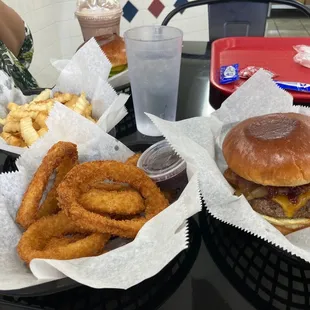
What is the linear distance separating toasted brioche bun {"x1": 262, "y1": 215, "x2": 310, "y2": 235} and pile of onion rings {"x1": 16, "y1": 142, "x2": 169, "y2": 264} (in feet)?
1.01

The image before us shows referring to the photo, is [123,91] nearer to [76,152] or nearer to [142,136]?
[142,136]

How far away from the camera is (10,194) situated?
0.86 meters

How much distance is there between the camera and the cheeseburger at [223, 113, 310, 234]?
0.90 metres

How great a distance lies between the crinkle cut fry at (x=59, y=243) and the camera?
0.71 meters

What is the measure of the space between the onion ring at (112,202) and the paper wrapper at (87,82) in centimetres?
40

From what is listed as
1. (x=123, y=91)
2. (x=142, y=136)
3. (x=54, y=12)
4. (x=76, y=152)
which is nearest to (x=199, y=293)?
(x=76, y=152)

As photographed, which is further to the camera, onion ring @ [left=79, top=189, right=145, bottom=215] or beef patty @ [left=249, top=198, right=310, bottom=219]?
beef patty @ [left=249, top=198, right=310, bottom=219]

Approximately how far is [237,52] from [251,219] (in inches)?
42.8

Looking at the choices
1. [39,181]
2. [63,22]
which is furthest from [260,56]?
[63,22]

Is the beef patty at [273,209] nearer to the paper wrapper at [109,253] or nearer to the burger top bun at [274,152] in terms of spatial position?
the burger top bun at [274,152]

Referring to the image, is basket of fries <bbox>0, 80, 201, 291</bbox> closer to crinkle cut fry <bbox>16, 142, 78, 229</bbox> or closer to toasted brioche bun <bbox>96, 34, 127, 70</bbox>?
crinkle cut fry <bbox>16, 142, 78, 229</bbox>

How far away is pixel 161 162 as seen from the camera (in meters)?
0.95

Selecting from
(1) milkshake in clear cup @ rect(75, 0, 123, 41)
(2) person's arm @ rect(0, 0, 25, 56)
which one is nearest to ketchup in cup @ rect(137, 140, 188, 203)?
(1) milkshake in clear cup @ rect(75, 0, 123, 41)

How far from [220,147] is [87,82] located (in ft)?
1.77
